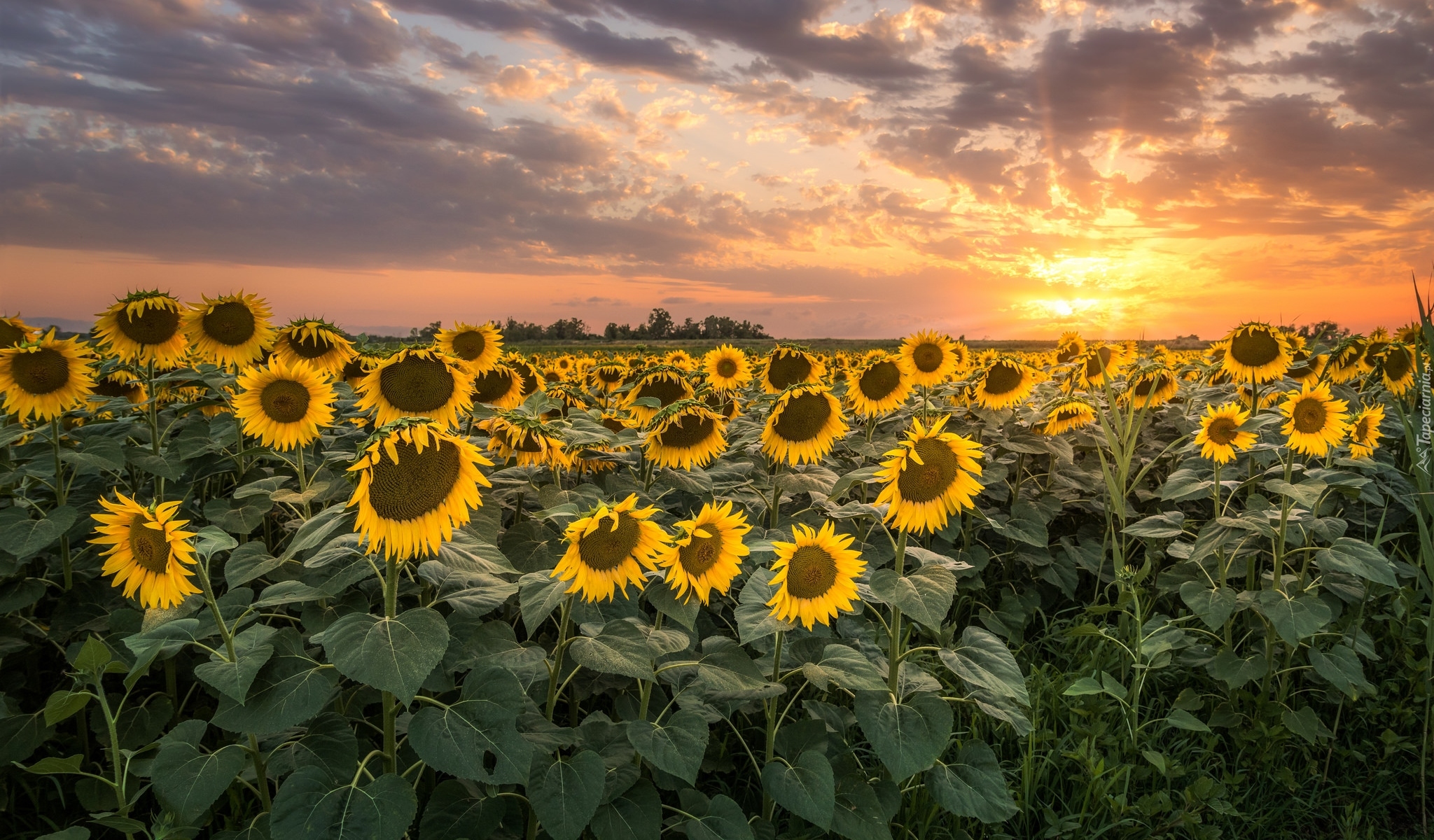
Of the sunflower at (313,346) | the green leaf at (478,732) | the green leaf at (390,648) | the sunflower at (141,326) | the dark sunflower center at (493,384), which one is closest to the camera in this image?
the green leaf at (390,648)

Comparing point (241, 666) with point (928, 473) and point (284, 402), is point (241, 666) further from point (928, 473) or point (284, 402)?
point (928, 473)

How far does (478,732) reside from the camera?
216cm

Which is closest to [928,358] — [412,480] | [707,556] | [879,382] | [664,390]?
[879,382]

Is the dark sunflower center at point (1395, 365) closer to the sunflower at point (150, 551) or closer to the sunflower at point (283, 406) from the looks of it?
the sunflower at point (283, 406)

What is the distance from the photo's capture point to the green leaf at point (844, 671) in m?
2.61

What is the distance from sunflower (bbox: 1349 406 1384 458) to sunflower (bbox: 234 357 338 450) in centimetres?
572

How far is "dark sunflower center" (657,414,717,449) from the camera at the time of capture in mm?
3793

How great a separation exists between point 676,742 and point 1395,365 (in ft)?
22.8

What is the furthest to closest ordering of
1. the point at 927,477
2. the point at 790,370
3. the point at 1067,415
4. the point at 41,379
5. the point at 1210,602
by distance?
the point at 1067,415 < the point at 790,370 < the point at 41,379 < the point at 1210,602 < the point at 927,477

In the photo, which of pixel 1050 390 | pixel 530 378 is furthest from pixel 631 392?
pixel 1050 390

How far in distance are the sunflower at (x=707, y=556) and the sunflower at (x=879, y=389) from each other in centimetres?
296

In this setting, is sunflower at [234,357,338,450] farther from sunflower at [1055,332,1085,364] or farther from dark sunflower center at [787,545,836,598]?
sunflower at [1055,332,1085,364]

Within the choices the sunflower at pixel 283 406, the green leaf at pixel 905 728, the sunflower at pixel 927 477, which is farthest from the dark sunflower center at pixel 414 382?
the green leaf at pixel 905 728

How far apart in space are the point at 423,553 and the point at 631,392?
264 cm
